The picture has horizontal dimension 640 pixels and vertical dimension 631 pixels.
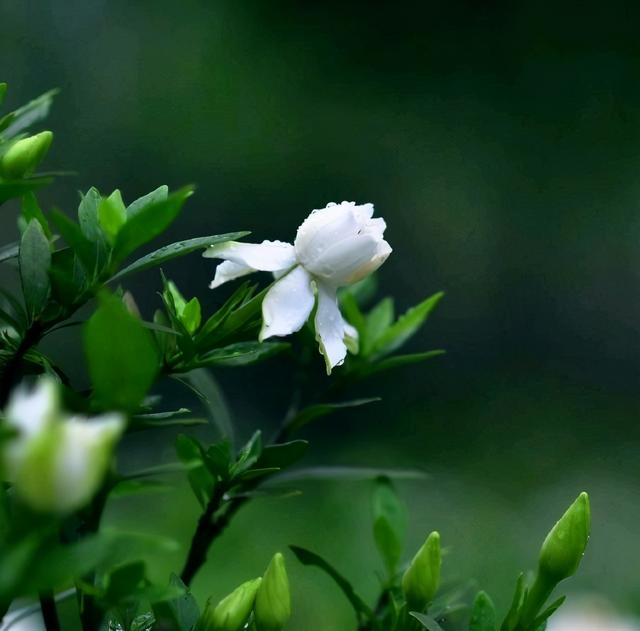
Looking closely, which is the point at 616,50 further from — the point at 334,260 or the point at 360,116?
the point at 334,260

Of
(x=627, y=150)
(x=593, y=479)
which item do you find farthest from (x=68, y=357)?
(x=627, y=150)

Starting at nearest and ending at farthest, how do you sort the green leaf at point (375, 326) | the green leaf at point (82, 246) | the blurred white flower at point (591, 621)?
the green leaf at point (82, 246)
the green leaf at point (375, 326)
the blurred white flower at point (591, 621)

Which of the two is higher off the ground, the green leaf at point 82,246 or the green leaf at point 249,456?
the green leaf at point 82,246

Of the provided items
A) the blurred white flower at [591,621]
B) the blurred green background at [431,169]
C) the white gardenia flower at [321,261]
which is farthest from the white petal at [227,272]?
the blurred green background at [431,169]

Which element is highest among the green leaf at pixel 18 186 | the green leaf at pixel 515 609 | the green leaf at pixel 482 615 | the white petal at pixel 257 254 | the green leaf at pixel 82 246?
the green leaf at pixel 18 186

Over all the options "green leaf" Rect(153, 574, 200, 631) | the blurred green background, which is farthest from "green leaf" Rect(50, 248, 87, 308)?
the blurred green background

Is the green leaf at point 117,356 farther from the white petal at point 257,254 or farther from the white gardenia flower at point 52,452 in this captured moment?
the white petal at point 257,254
